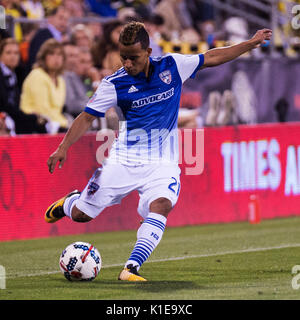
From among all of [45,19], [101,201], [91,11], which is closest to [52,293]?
[101,201]

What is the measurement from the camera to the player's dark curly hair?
28.1 ft

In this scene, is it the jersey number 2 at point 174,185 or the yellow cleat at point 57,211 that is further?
the yellow cleat at point 57,211

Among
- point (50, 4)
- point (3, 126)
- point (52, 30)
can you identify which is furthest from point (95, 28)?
point (3, 126)

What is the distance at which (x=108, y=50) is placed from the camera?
16188 mm

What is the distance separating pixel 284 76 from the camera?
19.1 metres

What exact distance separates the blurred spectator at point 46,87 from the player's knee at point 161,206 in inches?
242

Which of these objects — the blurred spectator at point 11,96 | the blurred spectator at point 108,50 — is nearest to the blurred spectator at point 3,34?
the blurred spectator at point 11,96

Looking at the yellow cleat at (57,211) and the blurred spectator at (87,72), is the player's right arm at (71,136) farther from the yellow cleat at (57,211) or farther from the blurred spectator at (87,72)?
the blurred spectator at (87,72)

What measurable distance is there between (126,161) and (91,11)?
10.2m

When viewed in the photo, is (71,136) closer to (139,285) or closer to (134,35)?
(134,35)

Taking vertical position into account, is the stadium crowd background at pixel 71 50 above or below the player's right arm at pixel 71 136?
above

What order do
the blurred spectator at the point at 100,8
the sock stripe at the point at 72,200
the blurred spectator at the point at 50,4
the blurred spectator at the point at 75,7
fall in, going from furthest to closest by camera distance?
1. the blurred spectator at the point at 100,8
2. the blurred spectator at the point at 75,7
3. the blurred spectator at the point at 50,4
4. the sock stripe at the point at 72,200

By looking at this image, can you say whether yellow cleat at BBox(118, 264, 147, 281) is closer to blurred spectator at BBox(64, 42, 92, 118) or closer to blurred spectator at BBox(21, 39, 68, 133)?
blurred spectator at BBox(21, 39, 68, 133)

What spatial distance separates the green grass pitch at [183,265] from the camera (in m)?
8.03
